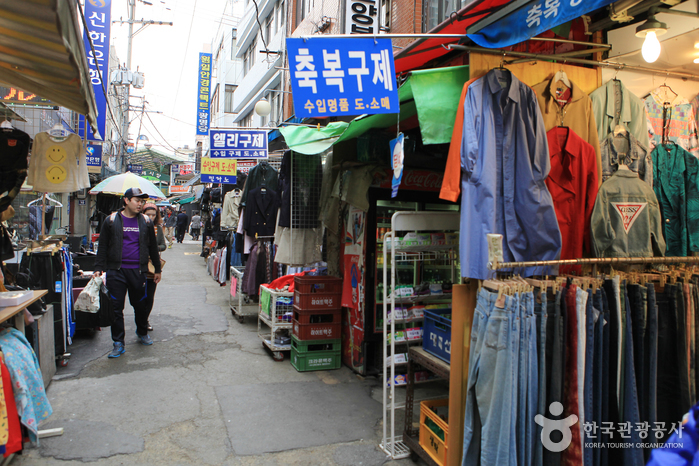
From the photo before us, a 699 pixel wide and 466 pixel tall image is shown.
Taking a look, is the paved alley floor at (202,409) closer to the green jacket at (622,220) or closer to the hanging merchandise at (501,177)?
the hanging merchandise at (501,177)

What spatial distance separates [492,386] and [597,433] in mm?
749

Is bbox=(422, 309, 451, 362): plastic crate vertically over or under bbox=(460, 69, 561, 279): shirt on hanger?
under

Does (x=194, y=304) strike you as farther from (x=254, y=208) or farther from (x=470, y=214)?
(x=470, y=214)

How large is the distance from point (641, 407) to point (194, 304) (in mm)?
9034

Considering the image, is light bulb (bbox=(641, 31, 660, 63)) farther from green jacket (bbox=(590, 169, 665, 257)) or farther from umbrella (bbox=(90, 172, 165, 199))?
umbrella (bbox=(90, 172, 165, 199))

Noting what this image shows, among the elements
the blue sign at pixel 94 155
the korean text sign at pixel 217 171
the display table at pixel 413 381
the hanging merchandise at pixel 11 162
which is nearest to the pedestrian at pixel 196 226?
the blue sign at pixel 94 155

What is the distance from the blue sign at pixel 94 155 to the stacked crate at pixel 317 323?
9.23 meters

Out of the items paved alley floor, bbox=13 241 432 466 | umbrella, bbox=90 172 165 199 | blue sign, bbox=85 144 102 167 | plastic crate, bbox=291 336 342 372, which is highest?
blue sign, bbox=85 144 102 167

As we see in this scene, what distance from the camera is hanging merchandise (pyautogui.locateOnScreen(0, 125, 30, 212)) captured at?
14.4 ft

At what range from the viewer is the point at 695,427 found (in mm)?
1166

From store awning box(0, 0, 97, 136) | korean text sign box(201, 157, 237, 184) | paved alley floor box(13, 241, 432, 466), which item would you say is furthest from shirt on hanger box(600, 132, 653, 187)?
korean text sign box(201, 157, 237, 184)

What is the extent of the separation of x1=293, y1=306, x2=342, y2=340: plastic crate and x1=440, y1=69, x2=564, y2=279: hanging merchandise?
315cm

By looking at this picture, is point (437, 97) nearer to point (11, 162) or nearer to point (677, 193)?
point (677, 193)

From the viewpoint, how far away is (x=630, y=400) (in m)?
2.81
